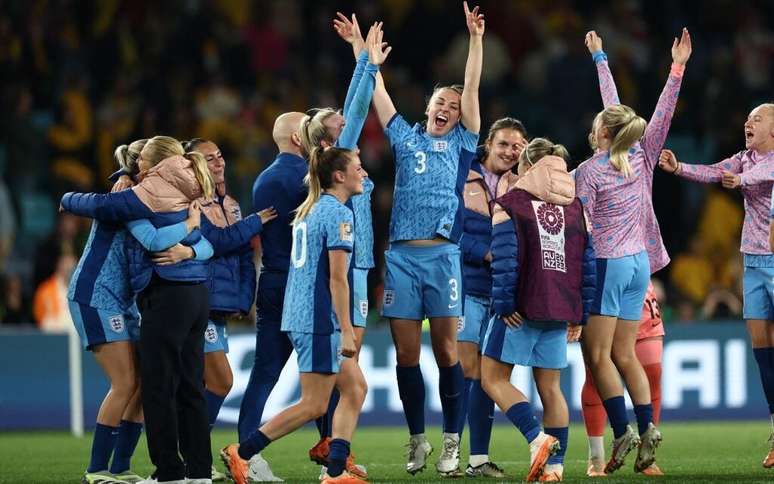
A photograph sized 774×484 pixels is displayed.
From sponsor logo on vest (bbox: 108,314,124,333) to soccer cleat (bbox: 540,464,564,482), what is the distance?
254 centimetres

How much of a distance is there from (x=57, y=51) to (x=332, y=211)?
10473 millimetres

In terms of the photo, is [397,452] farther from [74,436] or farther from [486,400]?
[74,436]

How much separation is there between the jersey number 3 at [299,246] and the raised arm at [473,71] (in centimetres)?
156

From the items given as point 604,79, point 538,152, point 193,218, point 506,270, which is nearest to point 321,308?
point 193,218

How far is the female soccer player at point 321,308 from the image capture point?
7852 mm

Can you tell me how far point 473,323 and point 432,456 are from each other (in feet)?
4.93

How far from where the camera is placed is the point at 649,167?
9.32 metres

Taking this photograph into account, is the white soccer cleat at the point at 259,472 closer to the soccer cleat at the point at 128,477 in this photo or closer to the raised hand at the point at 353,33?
the soccer cleat at the point at 128,477

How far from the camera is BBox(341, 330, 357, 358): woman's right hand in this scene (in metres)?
7.79

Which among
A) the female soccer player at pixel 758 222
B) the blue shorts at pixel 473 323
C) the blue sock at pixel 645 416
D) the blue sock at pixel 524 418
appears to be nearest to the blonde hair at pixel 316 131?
the blue shorts at pixel 473 323

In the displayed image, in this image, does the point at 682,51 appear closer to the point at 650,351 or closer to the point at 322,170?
the point at 650,351

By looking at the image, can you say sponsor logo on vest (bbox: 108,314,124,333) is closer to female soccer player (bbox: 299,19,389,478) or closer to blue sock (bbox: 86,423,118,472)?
blue sock (bbox: 86,423,118,472)

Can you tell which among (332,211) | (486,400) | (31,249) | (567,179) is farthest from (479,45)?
(31,249)

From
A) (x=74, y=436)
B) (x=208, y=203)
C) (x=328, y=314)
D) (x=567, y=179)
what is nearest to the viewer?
(x=328, y=314)
